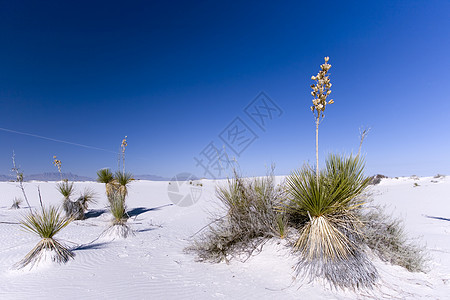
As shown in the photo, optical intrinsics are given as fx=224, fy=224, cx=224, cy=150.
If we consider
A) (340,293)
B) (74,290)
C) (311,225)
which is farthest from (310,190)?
(74,290)

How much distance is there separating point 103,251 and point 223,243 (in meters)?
3.14

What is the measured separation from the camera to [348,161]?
4250mm

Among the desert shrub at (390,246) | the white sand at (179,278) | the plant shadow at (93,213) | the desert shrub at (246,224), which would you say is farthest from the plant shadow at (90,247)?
the plant shadow at (93,213)

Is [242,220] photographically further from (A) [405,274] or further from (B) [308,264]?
(A) [405,274]

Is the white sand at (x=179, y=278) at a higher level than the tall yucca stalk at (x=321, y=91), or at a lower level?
lower

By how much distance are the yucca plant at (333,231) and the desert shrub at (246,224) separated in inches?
25.1

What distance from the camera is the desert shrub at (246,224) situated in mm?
4418

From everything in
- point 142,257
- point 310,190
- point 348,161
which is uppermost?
point 348,161

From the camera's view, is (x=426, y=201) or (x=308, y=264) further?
(x=426, y=201)

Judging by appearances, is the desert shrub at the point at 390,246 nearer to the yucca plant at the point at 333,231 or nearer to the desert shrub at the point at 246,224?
the yucca plant at the point at 333,231

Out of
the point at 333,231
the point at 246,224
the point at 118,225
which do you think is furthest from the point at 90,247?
the point at 333,231

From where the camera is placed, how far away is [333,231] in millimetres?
3521

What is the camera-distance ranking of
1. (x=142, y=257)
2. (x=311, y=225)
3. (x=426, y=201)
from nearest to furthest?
(x=311, y=225), (x=142, y=257), (x=426, y=201)

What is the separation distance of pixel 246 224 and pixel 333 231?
66.2 inches
